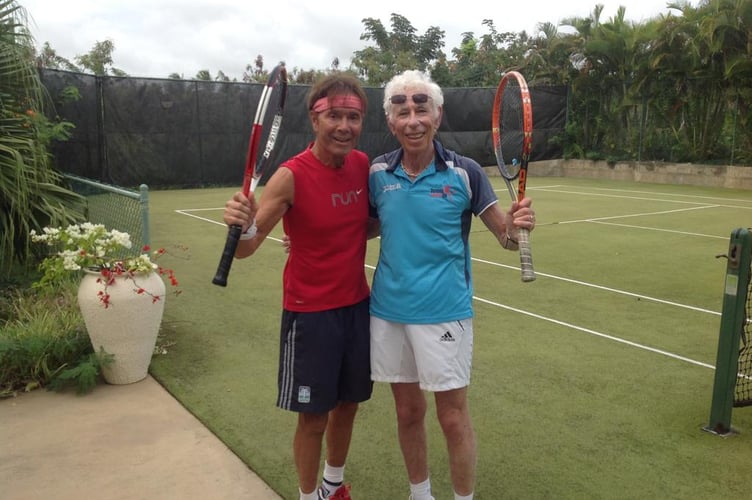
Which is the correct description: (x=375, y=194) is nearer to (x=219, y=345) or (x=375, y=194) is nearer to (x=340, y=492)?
(x=340, y=492)

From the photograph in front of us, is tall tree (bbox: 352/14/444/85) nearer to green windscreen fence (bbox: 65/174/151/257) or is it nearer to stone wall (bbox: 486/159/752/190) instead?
stone wall (bbox: 486/159/752/190)

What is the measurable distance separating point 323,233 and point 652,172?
19.0m

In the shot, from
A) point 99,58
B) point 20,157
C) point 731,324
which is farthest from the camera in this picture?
point 99,58

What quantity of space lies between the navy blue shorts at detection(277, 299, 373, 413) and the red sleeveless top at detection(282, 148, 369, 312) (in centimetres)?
5

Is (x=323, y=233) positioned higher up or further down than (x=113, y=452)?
higher up

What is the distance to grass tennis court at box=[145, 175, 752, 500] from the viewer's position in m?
3.19

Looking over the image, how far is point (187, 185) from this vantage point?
57.8 feet

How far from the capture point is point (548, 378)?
4387 millimetres

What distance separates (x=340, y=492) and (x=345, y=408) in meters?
0.38

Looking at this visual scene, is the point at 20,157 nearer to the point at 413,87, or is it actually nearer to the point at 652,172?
the point at 413,87

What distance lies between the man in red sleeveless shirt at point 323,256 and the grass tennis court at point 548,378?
0.67 m

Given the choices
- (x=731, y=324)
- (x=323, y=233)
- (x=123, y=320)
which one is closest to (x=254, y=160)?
(x=323, y=233)

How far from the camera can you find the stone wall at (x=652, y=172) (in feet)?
58.2

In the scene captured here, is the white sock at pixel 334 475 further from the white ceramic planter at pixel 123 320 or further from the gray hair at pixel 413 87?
the white ceramic planter at pixel 123 320
